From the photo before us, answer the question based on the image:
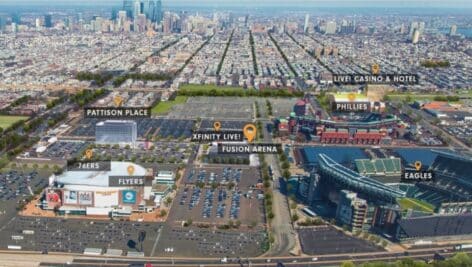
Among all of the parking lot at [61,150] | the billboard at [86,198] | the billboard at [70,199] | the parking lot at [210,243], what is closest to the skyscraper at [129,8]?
the parking lot at [61,150]

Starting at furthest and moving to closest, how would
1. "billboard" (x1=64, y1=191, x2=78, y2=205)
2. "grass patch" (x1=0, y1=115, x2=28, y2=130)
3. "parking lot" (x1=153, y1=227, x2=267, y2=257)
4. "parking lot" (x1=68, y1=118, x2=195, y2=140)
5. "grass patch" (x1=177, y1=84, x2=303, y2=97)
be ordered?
"grass patch" (x1=177, y1=84, x2=303, y2=97) < "grass patch" (x1=0, y1=115, x2=28, y2=130) < "parking lot" (x1=68, y1=118, x2=195, y2=140) < "billboard" (x1=64, y1=191, x2=78, y2=205) < "parking lot" (x1=153, y1=227, x2=267, y2=257)

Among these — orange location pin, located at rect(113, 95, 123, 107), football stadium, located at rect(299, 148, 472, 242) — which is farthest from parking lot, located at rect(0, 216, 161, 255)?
orange location pin, located at rect(113, 95, 123, 107)

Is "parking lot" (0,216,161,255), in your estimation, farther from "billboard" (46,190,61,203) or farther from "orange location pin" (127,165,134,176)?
"orange location pin" (127,165,134,176)

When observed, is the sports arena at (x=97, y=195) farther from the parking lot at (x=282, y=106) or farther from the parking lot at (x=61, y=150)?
the parking lot at (x=282, y=106)

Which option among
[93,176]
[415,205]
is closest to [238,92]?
[93,176]

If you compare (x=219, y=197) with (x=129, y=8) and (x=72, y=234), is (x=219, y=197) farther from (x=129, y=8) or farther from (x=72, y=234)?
(x=129, y=8)

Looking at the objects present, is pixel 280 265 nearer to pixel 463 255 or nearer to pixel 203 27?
pixel 463 255

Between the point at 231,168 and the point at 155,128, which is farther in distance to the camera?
the point at 155,128
